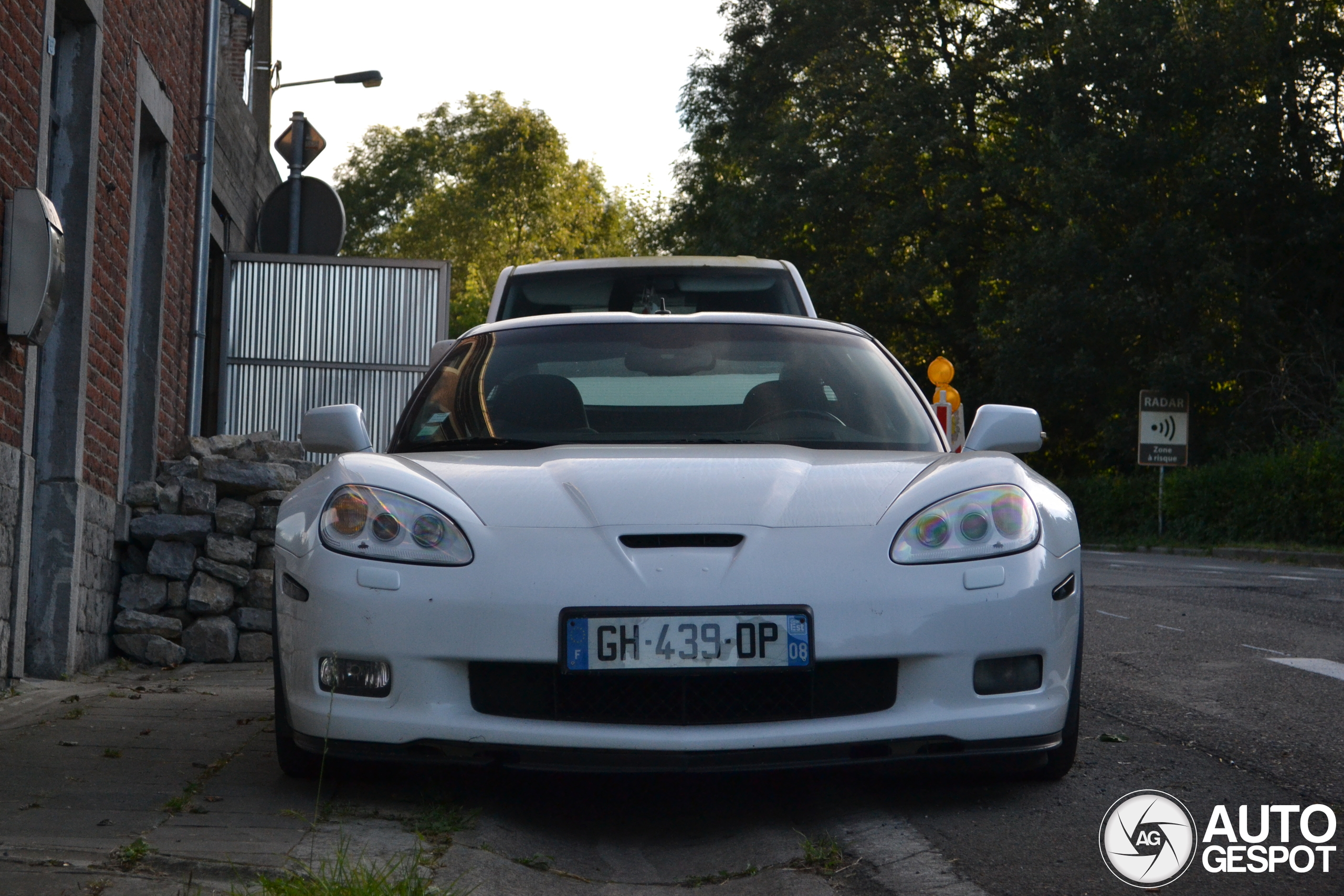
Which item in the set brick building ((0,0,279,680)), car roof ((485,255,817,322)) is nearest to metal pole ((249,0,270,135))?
brick building ((0,0,279,680))

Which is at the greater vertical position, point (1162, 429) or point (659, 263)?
point (659, 263)

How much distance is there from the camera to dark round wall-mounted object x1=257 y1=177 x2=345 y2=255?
44.9ft

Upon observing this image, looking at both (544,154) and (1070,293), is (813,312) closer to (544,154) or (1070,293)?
(1070,293)

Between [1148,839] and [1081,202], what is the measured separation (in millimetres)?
26862

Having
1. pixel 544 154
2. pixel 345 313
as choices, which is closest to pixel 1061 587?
pixel 345 313

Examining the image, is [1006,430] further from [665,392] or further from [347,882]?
[347,882]

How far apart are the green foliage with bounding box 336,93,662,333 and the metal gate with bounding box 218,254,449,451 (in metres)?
41.1

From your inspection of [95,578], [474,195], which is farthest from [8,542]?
[474,195]

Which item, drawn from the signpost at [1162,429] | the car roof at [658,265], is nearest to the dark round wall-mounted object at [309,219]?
the car roof at [658,265]

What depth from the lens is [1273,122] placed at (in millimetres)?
28531

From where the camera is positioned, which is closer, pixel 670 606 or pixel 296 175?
pixel 670 606

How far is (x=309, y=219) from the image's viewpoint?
1380cm

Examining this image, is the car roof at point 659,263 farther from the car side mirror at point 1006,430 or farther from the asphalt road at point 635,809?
the car side mirror at point 1006,430

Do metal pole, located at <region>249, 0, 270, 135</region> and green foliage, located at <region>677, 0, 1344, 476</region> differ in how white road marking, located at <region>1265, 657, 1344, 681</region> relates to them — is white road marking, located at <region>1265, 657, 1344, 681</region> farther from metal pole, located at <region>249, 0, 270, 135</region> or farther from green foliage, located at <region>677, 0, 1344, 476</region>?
green foliage, located at <region>677, 0, 1344, 476</region>
